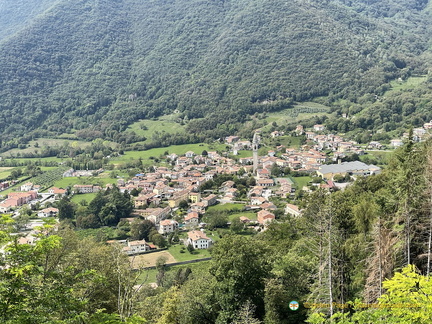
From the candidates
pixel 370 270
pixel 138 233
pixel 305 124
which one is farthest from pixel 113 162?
pixel 370 270

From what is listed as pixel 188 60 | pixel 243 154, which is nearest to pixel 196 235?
pixel 243 154

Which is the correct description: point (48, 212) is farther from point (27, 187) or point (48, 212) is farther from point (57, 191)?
point (27, 187)

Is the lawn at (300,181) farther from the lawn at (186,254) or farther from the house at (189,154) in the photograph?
the house at (189,154)

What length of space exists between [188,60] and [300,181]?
96.1 meters

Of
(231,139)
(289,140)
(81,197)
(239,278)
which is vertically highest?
(239,278)

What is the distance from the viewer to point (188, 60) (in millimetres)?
139375

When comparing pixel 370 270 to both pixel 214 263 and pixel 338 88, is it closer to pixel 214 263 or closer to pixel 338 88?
pixel 214 263

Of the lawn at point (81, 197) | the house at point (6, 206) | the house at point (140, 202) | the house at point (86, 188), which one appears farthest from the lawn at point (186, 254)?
the house at point (6, 206)

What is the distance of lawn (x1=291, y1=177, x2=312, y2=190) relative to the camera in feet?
176

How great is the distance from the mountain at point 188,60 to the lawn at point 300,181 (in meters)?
36.6

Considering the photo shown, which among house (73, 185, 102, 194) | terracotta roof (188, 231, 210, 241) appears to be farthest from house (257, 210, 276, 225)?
house (73, 185, 102, 194)

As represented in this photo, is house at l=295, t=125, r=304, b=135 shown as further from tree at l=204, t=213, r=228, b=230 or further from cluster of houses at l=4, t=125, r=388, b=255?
tree at l=204, t=213, r=228, b=230

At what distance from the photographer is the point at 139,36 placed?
162625mm

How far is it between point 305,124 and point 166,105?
46.5 metres
